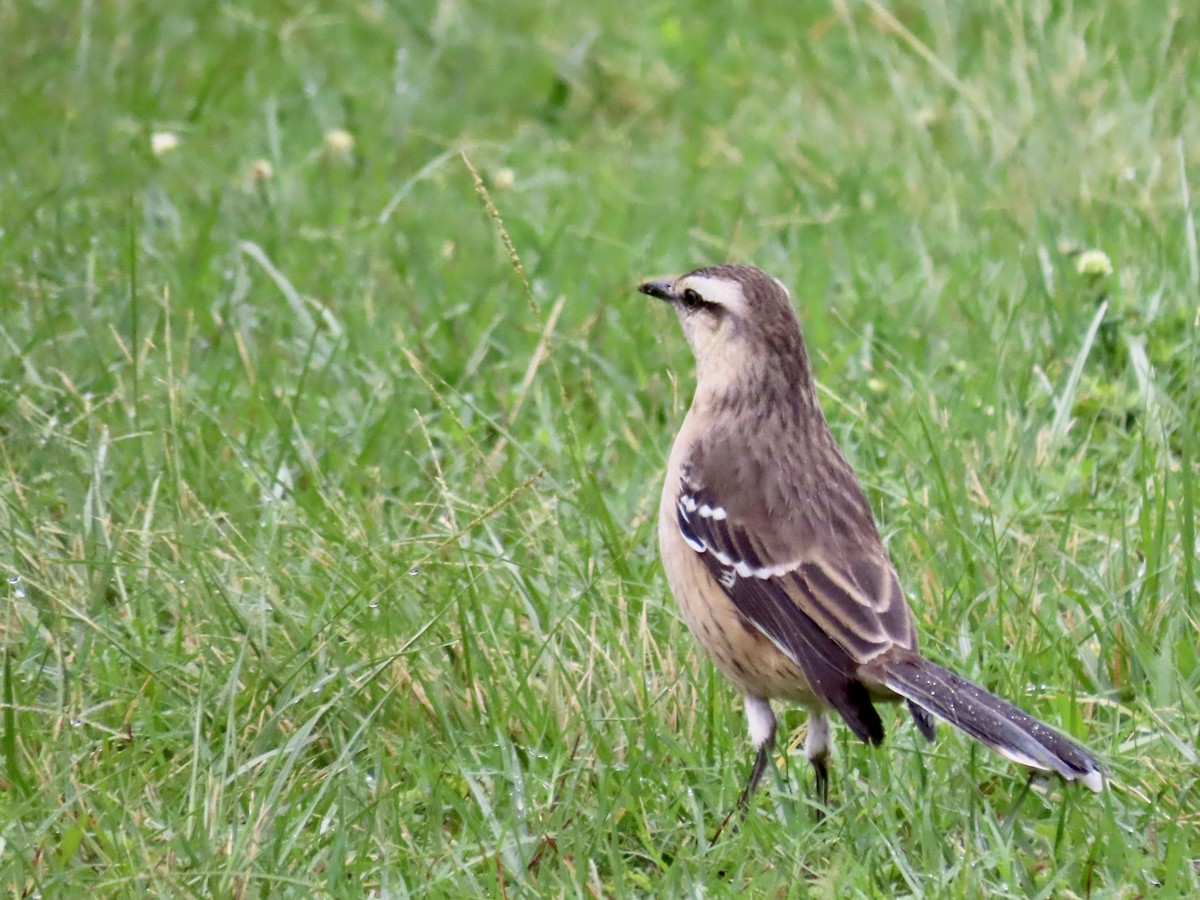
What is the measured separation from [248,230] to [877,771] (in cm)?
466

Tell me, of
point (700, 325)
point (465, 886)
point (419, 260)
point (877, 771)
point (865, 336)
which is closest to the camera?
point (465, 886)

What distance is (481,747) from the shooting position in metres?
5.07

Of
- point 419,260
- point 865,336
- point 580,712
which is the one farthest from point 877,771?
point 419,260

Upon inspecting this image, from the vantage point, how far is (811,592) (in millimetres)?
4875

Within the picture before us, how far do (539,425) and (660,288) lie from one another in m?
1.22

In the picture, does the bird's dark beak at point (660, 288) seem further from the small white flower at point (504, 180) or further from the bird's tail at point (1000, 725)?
the small white flower at point (504, 180)

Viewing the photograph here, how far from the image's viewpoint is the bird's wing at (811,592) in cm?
464

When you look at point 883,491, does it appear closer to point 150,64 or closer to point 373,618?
point 373,618

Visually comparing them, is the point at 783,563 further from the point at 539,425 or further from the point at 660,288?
the point at 539,425

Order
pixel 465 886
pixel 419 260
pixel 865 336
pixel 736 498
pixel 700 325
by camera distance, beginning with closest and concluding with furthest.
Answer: pixel 465 886 → pixel 736 498 → pixel 700 325 → pixel 865 336 → pixel 419 260

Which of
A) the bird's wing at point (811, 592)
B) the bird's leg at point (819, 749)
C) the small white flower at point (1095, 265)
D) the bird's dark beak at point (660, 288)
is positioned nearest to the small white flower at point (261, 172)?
the bird's dark beak at point (660, 288)

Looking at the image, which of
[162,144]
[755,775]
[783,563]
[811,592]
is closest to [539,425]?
[783,563]

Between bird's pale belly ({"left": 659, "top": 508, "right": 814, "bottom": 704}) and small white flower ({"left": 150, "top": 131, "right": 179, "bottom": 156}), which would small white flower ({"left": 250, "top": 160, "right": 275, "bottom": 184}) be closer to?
small white flower ({"left": 150, "top": 131, "right": 179, "bottom": 156})

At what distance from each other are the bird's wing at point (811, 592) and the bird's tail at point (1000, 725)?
15 cm
